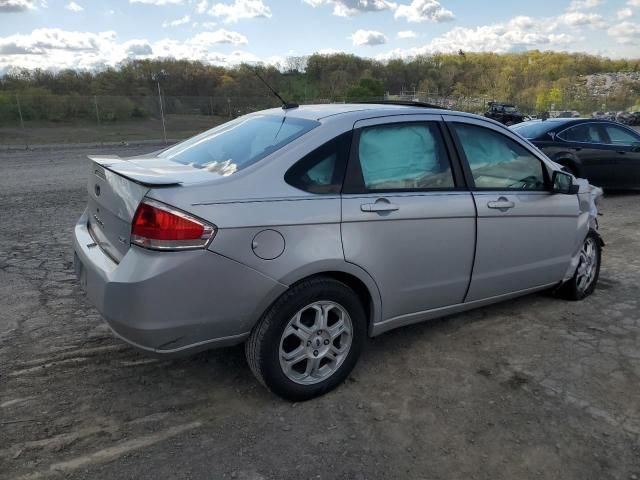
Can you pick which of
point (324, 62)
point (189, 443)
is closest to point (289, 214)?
point (189, 443)

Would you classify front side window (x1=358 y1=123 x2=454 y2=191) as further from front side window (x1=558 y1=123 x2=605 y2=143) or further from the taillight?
front side window (x1=558 y1=123 x2=605 y2=143)

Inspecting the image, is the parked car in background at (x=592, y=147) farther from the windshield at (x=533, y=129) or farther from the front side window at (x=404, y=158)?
the front side window at (x=404, y=158)

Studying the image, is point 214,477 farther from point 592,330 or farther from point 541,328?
point 592,330

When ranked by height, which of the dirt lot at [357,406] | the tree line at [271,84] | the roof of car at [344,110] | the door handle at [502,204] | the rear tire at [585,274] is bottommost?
the dirt lot at [357,406]

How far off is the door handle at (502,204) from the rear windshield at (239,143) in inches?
54.7

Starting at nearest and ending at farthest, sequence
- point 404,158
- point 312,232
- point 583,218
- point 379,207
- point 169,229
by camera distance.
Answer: point 169,229, point 312,232, point 379,207, point 404,158, point 583,218

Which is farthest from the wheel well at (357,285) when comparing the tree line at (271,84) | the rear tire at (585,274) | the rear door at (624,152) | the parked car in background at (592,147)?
the rear door at (624,152)

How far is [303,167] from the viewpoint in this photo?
3.00 metres

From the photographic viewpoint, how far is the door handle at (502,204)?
372cm

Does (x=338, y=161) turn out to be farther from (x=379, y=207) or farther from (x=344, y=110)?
(x=344, y=110)

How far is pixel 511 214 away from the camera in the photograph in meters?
3.83

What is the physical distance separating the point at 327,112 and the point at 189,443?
6.93 feet

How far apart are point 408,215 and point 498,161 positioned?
1.09m

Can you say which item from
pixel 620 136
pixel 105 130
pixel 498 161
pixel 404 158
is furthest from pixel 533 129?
pixel 105 130
